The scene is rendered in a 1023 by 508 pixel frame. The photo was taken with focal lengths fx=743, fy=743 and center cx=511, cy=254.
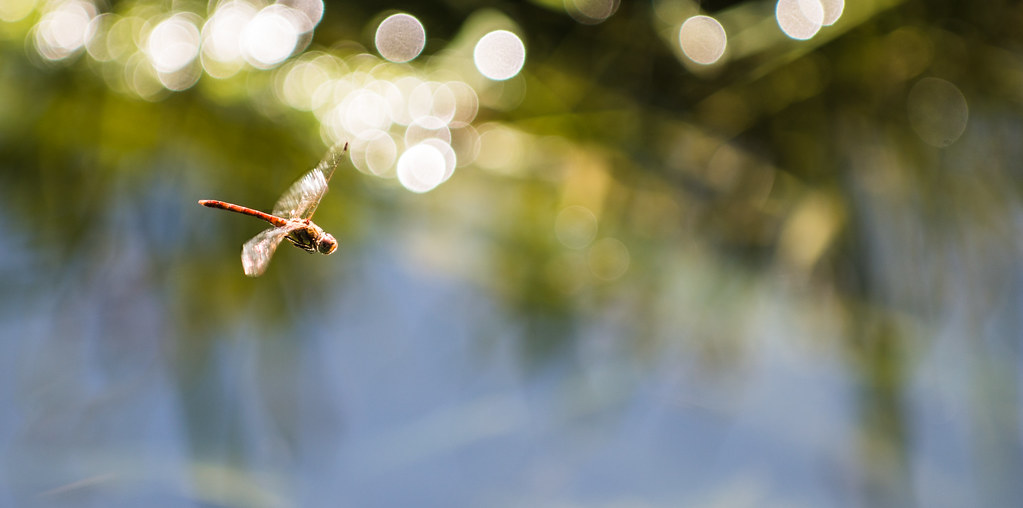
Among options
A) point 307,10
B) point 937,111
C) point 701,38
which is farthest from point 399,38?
point 937,111

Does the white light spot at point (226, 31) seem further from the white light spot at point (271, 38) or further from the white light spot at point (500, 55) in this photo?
the white light spot at point (500, 55)

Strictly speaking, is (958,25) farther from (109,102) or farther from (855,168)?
(109,102)

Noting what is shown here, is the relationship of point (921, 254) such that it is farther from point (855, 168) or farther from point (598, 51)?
point (598, 51)

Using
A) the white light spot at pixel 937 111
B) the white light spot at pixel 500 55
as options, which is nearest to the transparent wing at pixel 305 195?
the white light spot at pixel 500 55

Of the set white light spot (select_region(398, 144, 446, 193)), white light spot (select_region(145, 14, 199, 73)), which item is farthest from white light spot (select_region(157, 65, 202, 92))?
white light spot (select_region(398, 144, 446, 193))

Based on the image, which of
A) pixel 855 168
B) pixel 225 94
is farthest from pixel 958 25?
pixel 225 94
